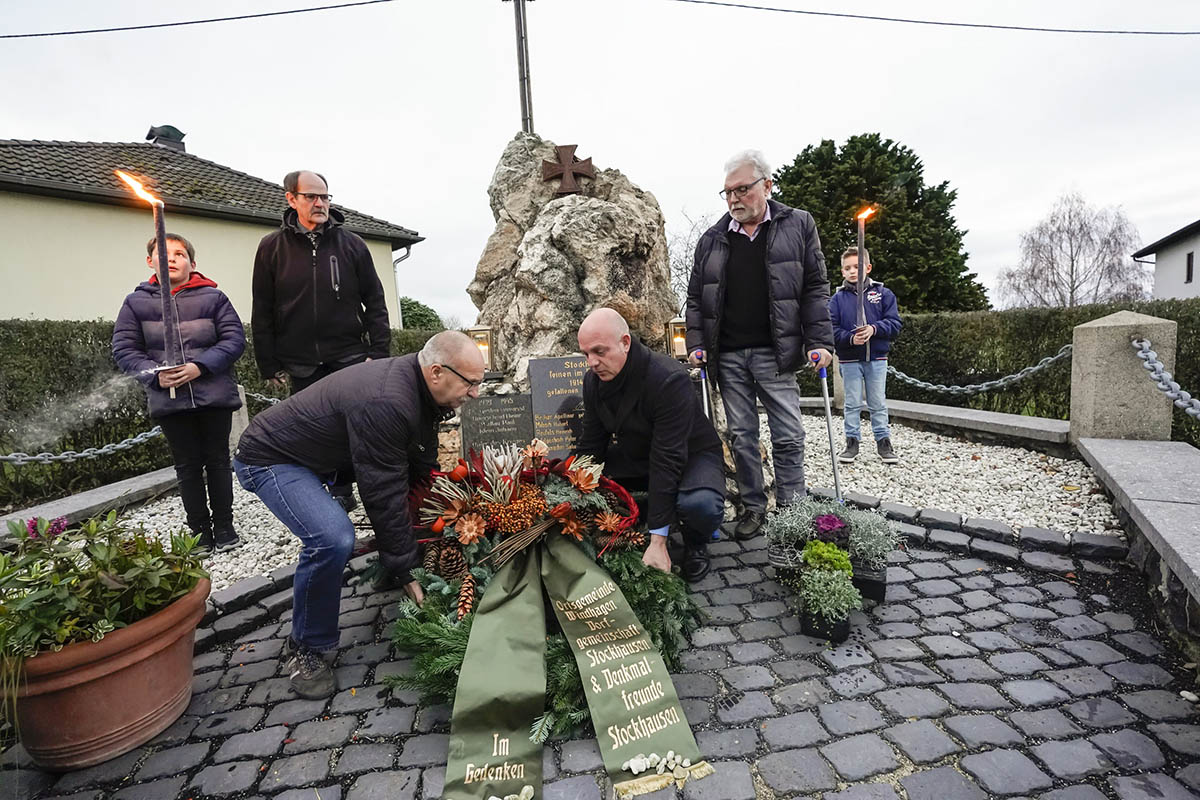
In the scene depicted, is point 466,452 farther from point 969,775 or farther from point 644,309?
point 969,775

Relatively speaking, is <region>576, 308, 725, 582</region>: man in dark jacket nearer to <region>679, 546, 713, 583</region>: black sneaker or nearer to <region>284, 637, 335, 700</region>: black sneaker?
<region>679, 546, 713, 583</region>: black sneaker

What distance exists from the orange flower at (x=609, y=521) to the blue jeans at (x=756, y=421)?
1.32 m

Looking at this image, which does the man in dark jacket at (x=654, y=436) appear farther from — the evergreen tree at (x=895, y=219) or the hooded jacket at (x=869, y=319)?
the evergreen tree at (x=895, y=219)

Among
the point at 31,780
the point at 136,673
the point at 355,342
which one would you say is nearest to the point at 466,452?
the point at 355,342

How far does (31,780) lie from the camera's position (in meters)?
2.09

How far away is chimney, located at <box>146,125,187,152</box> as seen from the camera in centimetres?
1580

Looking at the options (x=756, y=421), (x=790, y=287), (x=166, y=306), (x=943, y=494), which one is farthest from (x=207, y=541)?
(x=943, y=494)

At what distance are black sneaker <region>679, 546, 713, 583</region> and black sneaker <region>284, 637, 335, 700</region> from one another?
1.86 m

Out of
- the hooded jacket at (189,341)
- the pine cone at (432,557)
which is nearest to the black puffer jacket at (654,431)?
the pine cone at (432,557)

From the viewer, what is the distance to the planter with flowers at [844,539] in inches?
115

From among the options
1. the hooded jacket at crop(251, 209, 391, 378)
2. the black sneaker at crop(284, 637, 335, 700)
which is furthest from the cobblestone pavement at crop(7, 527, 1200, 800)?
the hooded jacket at crop(251, 209, 391, 378)

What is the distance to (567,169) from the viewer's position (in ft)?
17.0

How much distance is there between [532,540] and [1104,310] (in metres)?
7.22

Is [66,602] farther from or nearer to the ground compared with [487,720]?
farther from the ground
